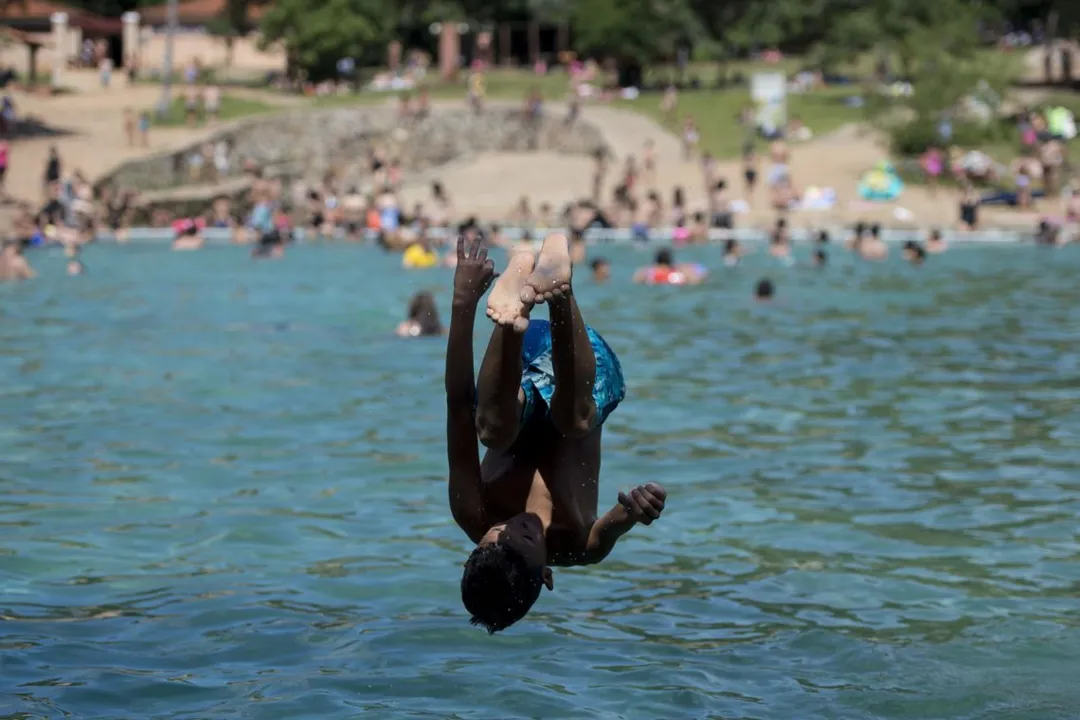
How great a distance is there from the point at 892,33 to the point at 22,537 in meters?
47.7

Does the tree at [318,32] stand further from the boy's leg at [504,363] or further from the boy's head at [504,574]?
the boy's head at [504,574]

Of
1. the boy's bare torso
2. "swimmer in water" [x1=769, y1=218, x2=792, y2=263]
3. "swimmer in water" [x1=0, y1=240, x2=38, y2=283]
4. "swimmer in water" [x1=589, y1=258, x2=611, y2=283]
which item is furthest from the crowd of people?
the boy's bare torso

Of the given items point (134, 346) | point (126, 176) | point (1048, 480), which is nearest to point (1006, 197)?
point (126, 176)

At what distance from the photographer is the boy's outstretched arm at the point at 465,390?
5.49 meters

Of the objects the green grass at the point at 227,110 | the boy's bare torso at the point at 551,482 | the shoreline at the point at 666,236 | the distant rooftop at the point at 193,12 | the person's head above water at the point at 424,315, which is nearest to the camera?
the boy's bare torso at the point at 551,482

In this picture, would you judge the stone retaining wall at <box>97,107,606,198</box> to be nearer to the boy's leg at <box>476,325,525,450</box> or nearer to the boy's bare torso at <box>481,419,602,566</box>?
the boy's bare torso at <box>481,419,602,566</box>

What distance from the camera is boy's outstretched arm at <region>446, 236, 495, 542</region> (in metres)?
5.49

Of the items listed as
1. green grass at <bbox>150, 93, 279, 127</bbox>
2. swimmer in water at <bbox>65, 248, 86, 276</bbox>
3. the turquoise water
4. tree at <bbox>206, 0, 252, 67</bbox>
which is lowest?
the turquoise water

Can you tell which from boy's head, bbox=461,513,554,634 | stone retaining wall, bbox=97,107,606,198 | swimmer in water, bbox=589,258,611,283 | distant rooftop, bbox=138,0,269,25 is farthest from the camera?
distant rooftop, bbox=138,0,269,25

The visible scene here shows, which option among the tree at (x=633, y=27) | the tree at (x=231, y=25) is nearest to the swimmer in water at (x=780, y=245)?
the tree at (x=633, y=27)

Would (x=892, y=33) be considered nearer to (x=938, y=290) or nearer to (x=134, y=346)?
(x=938, y=290)

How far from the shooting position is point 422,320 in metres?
17.9

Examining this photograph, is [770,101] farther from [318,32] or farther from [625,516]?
[625,516]

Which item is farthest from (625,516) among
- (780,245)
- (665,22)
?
(665,22)
